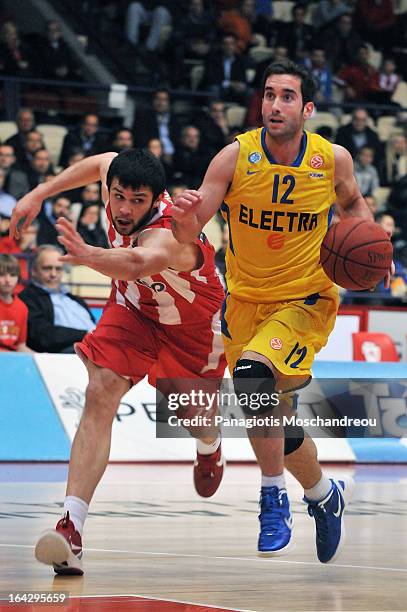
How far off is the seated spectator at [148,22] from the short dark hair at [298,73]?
1438 centimetres

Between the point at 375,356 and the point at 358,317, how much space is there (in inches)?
25.4

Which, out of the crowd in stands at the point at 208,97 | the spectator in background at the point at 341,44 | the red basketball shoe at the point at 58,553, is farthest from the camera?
the spectator in background at the point at 341,44

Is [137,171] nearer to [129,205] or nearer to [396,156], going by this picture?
[129,205]

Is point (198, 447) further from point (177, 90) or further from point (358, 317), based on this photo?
point (177, 90)

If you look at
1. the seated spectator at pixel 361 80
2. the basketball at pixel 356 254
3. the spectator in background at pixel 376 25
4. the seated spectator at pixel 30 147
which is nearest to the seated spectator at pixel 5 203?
the seated spectator at pixel 30 147

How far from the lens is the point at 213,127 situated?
1739cm

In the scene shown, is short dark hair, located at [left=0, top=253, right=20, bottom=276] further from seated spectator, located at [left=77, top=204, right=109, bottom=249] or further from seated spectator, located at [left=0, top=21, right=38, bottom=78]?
seated spectator, located at [left=0, top=21, right=38, bottom=78]

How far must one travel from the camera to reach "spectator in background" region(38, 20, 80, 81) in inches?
703

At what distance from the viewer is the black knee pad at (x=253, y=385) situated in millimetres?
5492

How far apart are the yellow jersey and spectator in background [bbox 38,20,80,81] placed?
12.5 metres

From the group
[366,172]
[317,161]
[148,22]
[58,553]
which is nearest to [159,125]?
[366,172]

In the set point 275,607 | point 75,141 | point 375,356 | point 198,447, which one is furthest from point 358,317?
point 275,607

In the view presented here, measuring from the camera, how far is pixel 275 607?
4.48m

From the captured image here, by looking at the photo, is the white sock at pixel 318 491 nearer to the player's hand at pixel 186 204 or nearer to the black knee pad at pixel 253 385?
the black knee pad at pixel 253 385
